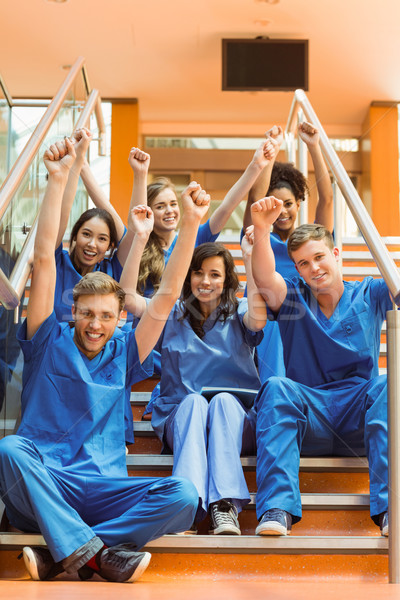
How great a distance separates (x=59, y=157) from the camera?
214cm

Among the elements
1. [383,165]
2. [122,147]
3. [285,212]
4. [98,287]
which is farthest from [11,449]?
[383,165]

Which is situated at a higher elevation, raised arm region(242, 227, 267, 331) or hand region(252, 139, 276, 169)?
hand region(252, 139, 276, 169)

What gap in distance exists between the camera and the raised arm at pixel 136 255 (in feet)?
7.98

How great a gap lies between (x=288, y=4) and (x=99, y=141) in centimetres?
171

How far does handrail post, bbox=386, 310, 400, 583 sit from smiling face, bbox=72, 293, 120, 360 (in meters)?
0.67

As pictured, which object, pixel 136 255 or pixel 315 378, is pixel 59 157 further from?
pixel 315 378

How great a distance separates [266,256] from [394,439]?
626 millimetres

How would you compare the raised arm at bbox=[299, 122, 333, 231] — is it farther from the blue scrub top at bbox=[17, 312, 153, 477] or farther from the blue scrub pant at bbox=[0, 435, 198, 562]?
the blue scrub pant at bbox=[0, 435, 198, 562]

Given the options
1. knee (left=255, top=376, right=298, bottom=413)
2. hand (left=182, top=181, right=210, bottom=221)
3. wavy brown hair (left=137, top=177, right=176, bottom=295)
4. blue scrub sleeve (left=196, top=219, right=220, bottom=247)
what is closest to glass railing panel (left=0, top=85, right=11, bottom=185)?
wavy brown hair (left=137, top=177, right=176, bottom=295)

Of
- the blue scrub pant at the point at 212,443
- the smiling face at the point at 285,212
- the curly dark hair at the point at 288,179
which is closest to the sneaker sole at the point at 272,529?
the blue scrub pant at the point at 212,443

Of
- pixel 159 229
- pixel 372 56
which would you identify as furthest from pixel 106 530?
pixel 372 56

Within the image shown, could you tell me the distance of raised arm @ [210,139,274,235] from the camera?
101 inches

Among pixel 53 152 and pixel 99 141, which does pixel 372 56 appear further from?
pixel 53 152

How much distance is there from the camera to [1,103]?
371 centimetres
